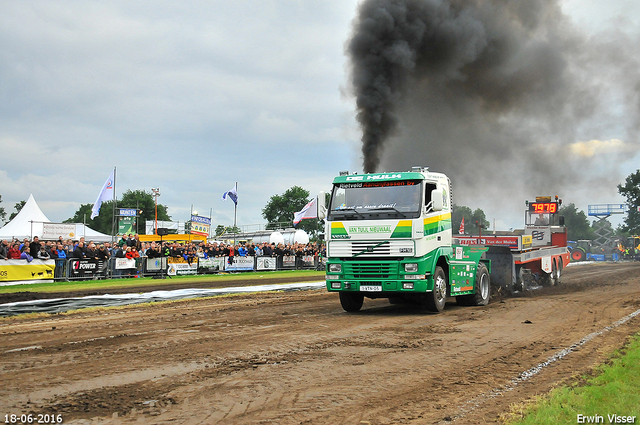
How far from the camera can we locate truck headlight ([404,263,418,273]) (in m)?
11.2

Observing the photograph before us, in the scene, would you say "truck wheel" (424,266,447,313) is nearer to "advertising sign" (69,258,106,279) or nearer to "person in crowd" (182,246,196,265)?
"advertising sign" (69,258,106,279)

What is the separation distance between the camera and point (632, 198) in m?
86.9

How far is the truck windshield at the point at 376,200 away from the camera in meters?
11.5

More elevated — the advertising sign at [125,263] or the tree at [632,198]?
the tree at [632,198]

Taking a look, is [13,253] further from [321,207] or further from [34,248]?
[321,207]

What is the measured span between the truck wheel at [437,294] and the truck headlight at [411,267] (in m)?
0.71

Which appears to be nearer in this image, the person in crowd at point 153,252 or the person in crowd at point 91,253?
the person in crowd at point 91,253

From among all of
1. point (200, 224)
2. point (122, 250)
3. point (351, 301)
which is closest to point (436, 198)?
point (351, 301)

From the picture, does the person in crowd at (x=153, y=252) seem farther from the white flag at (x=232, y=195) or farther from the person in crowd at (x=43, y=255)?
the white flag at (x=232, y=195)

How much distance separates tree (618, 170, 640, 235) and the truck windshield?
88.0 metres

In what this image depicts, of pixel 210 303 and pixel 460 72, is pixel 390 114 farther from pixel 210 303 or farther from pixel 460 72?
pixel 210 303

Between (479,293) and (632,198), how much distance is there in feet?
285

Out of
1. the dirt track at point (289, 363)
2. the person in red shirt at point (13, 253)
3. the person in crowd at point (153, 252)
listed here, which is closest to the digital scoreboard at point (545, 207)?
the dirt track at point (289, 363)

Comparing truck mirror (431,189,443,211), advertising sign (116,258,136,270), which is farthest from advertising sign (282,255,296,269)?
truck mirror (431,189,443,211)
